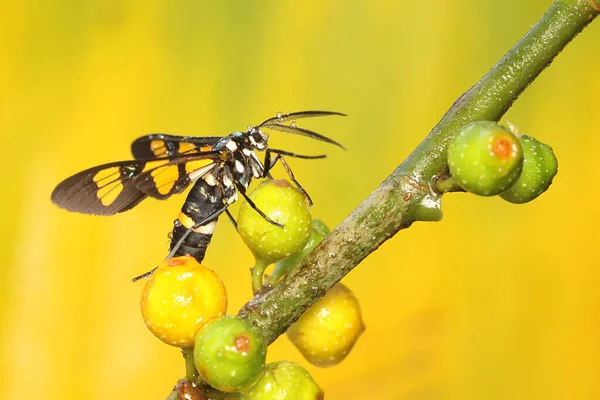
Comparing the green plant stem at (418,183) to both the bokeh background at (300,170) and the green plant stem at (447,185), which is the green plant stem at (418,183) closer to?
the green plant stem at (447,185)

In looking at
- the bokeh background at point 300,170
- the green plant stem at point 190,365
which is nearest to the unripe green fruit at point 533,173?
the green plant stem at point 190,365

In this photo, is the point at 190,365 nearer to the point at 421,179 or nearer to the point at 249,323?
the point at 249,323

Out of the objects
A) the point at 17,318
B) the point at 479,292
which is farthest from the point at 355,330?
the point at 17,318

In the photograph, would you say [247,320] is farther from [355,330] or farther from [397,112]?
[397,112]

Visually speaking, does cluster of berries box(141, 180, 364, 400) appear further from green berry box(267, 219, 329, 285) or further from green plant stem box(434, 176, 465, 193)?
green plant stem box(434, 176, 465, 193)

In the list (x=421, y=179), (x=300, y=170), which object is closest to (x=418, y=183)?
(x=421, y=179)
